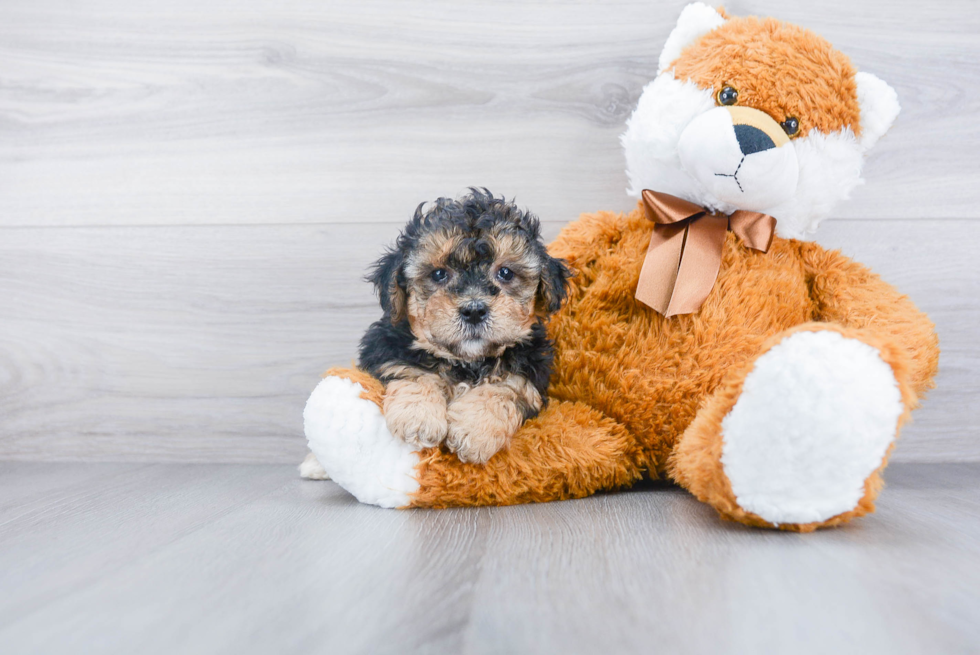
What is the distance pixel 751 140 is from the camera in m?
1.32

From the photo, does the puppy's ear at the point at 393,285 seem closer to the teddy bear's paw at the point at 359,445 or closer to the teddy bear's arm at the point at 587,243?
the teddy bear's paw at the point at 359,445

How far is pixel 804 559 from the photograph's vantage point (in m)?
0.98

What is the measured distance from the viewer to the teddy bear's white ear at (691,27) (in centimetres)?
151

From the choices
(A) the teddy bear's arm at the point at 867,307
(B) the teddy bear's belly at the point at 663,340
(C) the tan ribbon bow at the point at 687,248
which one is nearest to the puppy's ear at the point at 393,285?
(B) the teddy bear's belly at the point at 663,340

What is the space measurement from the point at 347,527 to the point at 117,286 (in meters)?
1.21

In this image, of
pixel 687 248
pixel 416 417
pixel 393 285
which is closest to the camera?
pixel 416 417

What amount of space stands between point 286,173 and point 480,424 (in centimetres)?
107

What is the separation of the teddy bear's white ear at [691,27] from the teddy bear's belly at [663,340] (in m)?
0.48

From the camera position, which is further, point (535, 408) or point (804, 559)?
point (535, 408)

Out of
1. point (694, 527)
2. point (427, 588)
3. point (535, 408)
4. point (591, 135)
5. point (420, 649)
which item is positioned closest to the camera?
point (420, 649)

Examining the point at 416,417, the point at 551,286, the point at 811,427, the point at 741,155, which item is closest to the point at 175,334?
the point at 416,417

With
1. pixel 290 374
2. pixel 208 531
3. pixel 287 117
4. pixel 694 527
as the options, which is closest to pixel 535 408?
pixel 694 527

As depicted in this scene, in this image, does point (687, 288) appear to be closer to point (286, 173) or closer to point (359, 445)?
point (359, 445)

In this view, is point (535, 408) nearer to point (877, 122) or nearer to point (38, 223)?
point (877, 122)
